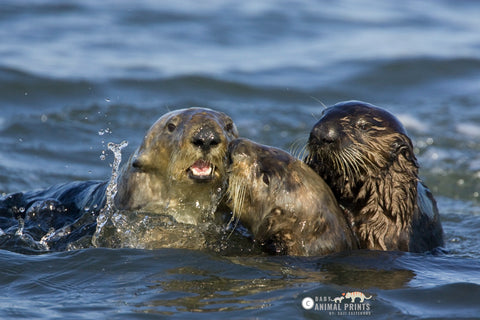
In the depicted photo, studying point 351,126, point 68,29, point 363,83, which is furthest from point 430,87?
point 351,126

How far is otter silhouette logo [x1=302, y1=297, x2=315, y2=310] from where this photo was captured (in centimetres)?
493

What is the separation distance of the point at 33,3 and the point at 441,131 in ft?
37.0

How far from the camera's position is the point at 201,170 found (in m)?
5.92

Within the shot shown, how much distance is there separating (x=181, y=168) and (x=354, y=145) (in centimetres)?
133

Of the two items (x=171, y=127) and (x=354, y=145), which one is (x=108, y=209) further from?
(x=354, y=145)

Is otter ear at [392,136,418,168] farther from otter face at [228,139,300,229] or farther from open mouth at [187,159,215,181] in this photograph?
open mouth at [187,159,215,181]

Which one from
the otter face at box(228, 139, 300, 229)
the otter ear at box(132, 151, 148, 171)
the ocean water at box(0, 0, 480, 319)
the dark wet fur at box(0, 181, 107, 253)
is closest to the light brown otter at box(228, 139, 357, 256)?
the otter face at box(228, 139, 300, 229)

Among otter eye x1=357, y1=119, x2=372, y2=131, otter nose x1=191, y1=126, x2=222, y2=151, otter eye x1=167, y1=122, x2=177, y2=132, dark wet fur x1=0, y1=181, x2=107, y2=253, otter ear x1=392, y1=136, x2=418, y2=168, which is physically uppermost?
otter eye x1=357, y1=119, x2=372, y2=131

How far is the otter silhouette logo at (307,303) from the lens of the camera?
4.93 meters

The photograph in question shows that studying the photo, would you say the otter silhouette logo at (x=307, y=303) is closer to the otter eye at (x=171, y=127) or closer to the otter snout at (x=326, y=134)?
the otter snout at (x=326, y=134)

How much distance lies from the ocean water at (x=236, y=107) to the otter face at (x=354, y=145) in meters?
0.52

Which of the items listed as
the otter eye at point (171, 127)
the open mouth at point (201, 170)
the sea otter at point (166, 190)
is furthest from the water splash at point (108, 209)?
the open mouth at point (201, 170)

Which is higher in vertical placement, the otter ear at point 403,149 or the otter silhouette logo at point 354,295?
the otter ear at point 403,149

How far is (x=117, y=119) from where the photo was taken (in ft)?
39.0
